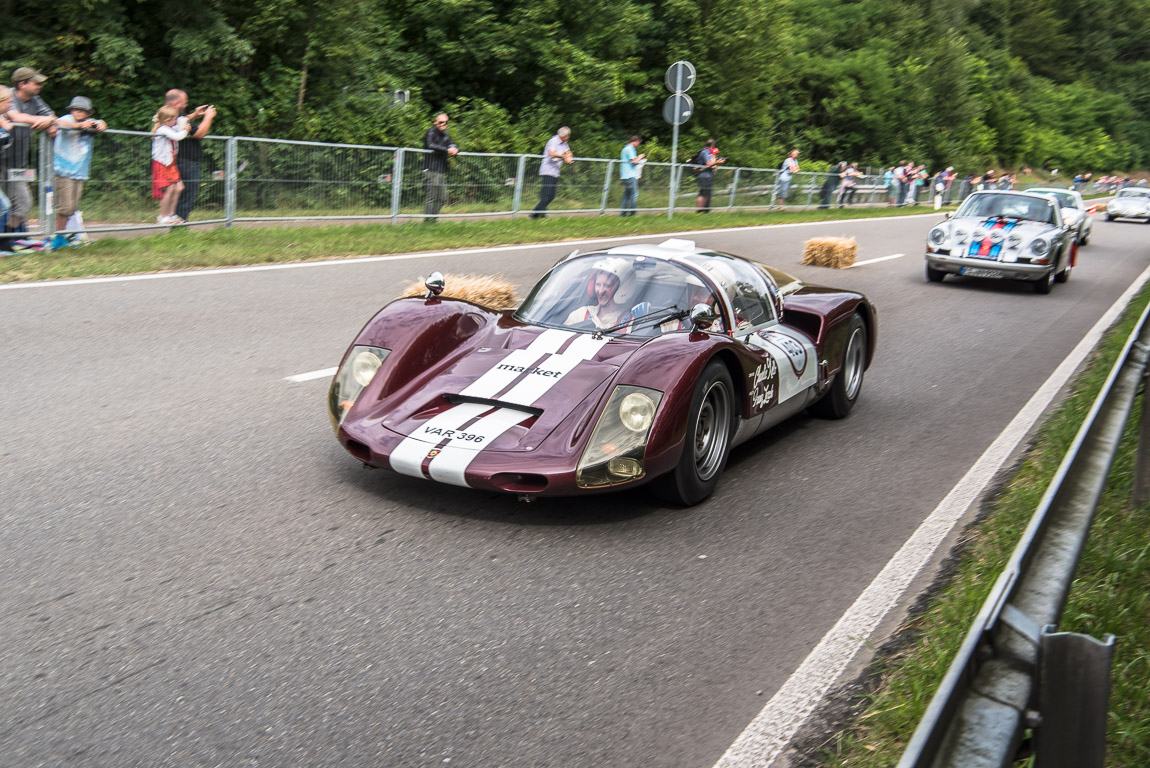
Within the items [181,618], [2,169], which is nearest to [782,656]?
[181,618]

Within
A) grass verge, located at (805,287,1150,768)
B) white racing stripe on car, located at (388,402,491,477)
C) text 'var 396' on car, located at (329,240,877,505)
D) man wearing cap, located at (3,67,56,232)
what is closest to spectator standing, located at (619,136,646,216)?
man wearing cap, located at (3,67,56,232)

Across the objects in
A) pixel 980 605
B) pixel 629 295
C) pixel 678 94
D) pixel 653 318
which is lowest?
pixel 980 605

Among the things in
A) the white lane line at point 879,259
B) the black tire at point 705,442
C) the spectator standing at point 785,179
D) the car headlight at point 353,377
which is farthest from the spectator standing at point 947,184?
the car headlight at point 353,377

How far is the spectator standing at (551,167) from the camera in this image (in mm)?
19828

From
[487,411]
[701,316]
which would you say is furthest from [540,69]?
[487,411]

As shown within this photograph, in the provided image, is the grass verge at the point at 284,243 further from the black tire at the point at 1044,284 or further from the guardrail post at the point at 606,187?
the black tire at the point at 1044,284

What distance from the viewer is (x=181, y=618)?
3.76m

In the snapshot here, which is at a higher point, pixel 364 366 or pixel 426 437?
pixel 364 366

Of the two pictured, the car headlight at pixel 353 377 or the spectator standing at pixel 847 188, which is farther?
the spectator standing at pixel 847 188

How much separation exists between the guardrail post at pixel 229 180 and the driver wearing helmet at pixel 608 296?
9.09 metres

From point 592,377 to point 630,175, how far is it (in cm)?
1788

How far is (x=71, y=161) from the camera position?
11508 millimetres

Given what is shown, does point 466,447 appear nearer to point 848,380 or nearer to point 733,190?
point 848,380

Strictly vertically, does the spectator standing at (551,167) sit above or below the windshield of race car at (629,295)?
above
